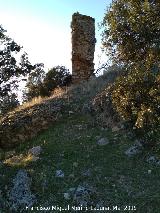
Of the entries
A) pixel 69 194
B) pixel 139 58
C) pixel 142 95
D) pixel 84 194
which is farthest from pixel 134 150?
pixel 142 95

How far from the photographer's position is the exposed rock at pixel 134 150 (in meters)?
19.0

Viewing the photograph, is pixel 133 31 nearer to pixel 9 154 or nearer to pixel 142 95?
pixel 142 95

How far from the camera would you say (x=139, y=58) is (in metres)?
13.9

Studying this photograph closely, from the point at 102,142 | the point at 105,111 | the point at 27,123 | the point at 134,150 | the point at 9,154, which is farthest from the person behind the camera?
the point at 27,123

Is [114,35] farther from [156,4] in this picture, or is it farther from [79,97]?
[79,97]

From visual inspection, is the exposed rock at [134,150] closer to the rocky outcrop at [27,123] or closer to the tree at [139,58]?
the tree at [139,58]

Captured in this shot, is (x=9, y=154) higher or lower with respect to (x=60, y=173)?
higher

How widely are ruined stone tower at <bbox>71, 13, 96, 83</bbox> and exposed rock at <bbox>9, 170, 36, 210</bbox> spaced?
1495 centimetres

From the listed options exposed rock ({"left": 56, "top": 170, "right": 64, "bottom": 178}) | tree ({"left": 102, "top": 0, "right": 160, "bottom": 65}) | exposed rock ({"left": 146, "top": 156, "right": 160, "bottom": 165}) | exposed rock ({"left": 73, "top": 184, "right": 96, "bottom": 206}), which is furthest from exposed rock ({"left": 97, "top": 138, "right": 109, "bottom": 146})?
tree ({"left": 102, "top": 0, "right": 160, "bottom": 65})

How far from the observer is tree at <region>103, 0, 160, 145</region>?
12398 mm

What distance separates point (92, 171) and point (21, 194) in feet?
9.92

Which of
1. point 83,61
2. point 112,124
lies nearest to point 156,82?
point 112,124

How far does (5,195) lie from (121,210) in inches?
165

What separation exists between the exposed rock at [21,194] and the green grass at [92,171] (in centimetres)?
24
